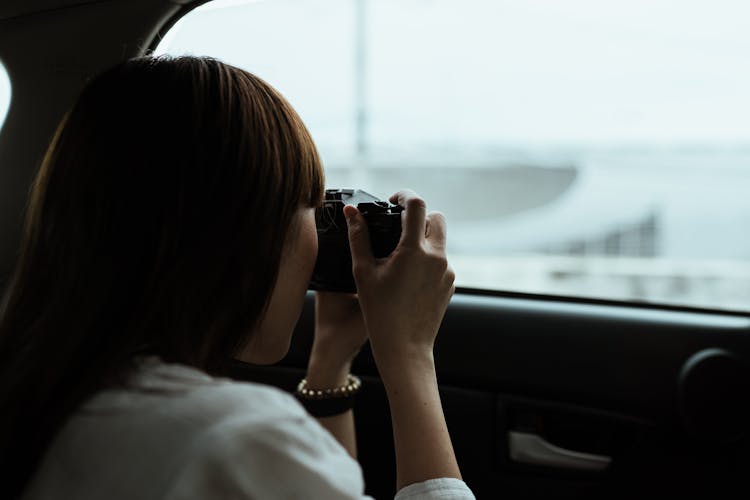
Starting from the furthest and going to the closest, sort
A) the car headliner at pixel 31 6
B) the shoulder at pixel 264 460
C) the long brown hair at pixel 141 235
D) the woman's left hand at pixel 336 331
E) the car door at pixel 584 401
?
the car headliner at pixel 31 6
the car door at pixel 584 401
the woman's left hand at pixel 336 331
the long brown hair at pixel 141 235
the shoulder at pixel 264 460

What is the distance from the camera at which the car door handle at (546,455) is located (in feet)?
4.54

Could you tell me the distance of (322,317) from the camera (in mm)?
1186

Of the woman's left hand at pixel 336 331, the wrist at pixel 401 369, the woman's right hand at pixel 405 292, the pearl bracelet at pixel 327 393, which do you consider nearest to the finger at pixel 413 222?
the woman's right hand at pixel 405 292

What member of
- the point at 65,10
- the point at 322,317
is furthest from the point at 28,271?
the point at 65,10

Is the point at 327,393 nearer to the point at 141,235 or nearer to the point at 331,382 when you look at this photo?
the point at 331,382

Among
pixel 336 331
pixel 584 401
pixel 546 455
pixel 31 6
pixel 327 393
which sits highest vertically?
pixel 31 6

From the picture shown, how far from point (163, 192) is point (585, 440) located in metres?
1.03

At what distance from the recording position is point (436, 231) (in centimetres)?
98

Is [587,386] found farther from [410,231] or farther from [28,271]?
Result: [28,271]

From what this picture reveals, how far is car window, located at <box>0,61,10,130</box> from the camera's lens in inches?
59.1

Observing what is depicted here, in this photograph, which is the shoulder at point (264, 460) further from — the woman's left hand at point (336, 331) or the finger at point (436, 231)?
the woman's left hand at point (336, 331)

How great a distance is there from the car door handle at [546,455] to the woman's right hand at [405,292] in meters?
0.59

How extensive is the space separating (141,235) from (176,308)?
0.08 m

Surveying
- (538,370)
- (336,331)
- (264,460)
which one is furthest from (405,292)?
(538,370)
